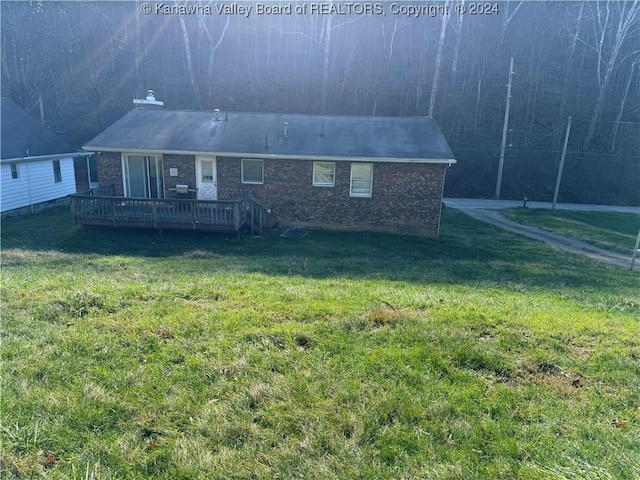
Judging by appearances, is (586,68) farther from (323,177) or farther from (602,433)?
(602,433)

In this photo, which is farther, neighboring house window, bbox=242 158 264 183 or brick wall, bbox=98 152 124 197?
brick wall, bbox=98 152 124 197

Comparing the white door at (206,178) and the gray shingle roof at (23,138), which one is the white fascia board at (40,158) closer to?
the gray shingle roof at (23,138)

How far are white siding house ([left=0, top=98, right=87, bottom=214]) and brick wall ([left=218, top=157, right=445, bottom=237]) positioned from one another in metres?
9.25

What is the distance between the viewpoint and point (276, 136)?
51.9 ft

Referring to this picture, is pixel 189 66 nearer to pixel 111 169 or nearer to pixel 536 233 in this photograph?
pixel 111 169

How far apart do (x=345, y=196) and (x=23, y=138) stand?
15.2 m

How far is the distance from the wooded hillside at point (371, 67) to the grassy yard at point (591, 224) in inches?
468

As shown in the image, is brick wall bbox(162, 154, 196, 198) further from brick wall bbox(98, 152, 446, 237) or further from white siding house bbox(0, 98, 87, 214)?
white siding house bbox(0, 98, 87, 214)

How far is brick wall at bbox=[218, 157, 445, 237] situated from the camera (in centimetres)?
1457

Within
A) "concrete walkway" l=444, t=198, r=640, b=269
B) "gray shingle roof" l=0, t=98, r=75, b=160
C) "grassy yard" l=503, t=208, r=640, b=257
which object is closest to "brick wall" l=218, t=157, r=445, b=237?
"concrete walkway" l=444, t=198, r=640, b=269

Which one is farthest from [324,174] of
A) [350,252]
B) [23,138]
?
[23,138]

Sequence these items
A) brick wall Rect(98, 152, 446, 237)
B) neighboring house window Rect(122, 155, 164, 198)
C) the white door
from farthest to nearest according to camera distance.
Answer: neighboring house window Rect(122, 155, 164, 198), the white door, brick wall Rect(98, 152, 446, 237)

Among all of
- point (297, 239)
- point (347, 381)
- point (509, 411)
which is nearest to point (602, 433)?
point (509, 411)

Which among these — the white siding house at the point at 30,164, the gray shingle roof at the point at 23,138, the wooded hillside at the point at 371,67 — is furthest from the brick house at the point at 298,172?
the wooded hillside at the point at 371,67
